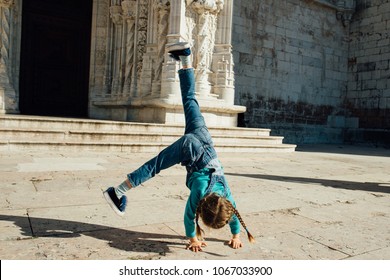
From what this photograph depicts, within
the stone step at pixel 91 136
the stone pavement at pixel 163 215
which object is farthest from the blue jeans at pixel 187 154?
the stone step at pixel 91 136

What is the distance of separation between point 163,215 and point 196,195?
0.77m

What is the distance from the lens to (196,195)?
2309mm

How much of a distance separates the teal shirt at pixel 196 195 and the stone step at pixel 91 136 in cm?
424

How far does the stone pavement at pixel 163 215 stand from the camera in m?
2.24

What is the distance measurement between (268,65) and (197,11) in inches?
205

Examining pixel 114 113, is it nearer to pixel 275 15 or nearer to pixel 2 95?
pixel 2 95

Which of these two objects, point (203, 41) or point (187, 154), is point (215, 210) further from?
point (203, 41)

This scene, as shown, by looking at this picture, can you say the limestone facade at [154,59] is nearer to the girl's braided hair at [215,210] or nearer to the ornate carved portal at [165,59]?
the ornate carved portal at [165,59]

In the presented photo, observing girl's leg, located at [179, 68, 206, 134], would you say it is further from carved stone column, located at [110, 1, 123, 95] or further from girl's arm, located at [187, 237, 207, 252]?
carved stone column, located at [110, 1, 123, 95]

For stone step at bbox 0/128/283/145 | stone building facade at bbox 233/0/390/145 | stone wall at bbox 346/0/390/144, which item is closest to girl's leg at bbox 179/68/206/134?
stone step at bbox 0/128/283/145

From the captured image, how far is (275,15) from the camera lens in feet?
43.0

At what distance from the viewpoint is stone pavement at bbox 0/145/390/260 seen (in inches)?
88.1

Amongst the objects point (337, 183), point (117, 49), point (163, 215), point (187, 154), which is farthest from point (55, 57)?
point (187, 154)

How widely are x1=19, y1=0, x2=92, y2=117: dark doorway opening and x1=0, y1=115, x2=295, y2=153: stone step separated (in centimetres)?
348
